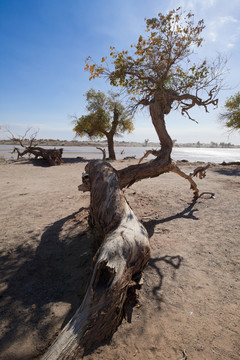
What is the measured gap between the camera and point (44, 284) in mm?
2830

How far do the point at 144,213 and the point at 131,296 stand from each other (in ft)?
10.9

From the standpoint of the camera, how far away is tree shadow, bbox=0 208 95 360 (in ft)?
7.07

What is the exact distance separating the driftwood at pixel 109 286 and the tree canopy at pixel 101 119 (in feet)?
59.8

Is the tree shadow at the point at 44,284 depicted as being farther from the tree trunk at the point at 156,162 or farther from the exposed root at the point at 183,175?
the exposed root at the point at 183,175

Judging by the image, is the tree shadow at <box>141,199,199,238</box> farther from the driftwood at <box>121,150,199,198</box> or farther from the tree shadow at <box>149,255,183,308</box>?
the driftwood at <box>121,150,199,198</box>

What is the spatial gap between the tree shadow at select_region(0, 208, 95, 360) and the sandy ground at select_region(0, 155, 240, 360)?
0.01 m

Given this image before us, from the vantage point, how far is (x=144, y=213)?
5.71 m

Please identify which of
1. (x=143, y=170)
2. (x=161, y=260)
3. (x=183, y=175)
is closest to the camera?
(x=161, y=260)

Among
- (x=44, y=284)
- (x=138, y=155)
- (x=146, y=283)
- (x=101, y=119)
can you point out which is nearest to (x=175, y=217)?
(x=146, y=283)

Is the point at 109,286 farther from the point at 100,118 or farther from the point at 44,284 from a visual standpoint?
the point at 100,118

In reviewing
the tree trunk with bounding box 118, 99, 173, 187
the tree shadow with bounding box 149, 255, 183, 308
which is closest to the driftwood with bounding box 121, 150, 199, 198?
the tree trunk with bounding box 118, 99, 173, 187

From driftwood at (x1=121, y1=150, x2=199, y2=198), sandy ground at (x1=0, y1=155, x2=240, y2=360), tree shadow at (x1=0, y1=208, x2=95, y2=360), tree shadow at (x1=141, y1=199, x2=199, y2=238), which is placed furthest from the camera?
driftwood at (x1=121, y1=150, x2=199, y2=198)

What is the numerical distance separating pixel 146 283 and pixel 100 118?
19.4 metres

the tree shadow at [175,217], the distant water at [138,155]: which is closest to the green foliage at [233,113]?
the distant water at [138,155]
